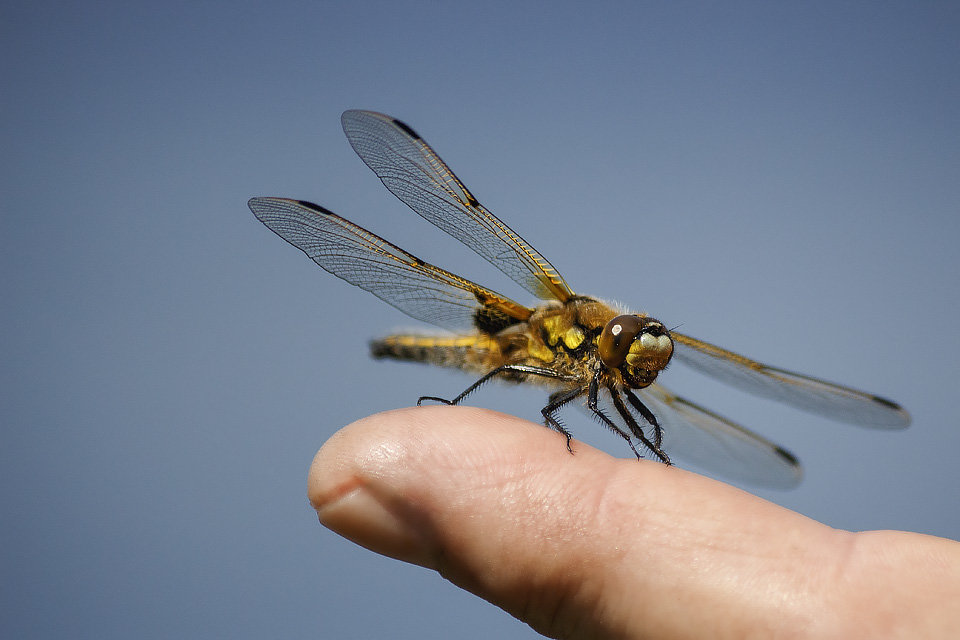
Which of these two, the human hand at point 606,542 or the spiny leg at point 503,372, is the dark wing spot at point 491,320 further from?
the human hand at point 606,542

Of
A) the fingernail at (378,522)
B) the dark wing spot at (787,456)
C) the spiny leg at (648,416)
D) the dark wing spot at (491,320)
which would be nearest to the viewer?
the fingernail at (378,522)

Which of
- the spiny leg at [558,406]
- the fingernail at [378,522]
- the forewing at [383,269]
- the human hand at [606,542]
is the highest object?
the forewing at [383,269]

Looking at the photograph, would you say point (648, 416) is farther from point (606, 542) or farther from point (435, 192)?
point (435, 192)

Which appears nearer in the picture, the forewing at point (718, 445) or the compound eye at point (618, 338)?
the compound eye at point (618, 338)

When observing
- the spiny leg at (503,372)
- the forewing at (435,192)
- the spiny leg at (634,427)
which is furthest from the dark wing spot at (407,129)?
the spiny leg at (634,427)

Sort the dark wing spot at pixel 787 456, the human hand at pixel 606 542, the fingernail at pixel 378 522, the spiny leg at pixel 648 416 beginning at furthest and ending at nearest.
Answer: the dark wing spot at pixel 787 456 → the spiny leg at pixel 648 416 → the fingernail at pixel 378 522 → the human hand at pixel 606 542

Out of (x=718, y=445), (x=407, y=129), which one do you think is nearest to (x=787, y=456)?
(x=718, y=445)

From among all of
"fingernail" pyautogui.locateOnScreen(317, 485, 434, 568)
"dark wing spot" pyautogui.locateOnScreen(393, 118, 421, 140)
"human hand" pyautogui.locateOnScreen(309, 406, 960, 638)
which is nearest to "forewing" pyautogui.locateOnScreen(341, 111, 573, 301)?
"dark wing spot" pyautogui.locateOnScreen(393, 118, 421, 140)

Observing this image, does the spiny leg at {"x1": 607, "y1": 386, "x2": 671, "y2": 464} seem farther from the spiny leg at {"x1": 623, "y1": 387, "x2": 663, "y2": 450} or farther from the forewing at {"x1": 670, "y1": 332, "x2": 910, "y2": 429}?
the forewing at {"x1": 670, "y1": 332, "x2": 910, "y2": 429}
